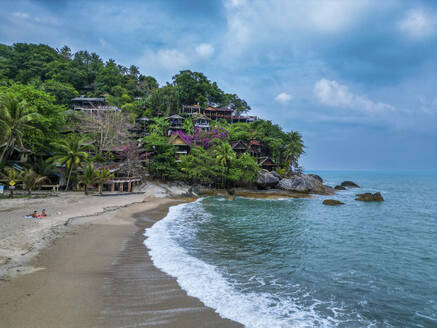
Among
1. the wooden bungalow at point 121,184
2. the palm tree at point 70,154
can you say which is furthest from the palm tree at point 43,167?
the wooden bungalow at point 121,184

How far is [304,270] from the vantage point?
8.52 metres

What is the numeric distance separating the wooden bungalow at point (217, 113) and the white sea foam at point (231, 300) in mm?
51707

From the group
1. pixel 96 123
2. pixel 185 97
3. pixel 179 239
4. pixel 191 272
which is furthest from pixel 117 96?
pixel 191 272

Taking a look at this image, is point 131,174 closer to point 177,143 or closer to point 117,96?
point 177,143

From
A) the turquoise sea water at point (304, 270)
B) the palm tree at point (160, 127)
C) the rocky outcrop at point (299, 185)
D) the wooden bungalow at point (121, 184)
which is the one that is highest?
the palm tree at point (160, 127)

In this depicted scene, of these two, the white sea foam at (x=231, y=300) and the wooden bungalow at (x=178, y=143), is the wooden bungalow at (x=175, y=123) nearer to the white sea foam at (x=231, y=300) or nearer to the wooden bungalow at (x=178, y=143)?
the wooden bungalow at (x=178, y=143)

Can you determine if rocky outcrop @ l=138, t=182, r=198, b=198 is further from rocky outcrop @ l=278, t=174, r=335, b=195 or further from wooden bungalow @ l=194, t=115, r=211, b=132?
wooden bungalow @ l=194, t=115, r=211, b=132

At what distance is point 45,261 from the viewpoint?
7.30 meters

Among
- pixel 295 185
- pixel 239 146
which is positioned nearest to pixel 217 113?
pixel 239 146

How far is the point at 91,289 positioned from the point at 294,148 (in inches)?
1737

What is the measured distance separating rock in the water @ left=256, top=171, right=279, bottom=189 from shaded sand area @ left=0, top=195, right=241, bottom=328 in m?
28.7

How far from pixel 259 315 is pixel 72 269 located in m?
6.13

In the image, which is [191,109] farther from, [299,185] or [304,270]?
[304,270]

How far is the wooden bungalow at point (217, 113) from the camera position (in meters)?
57.9
